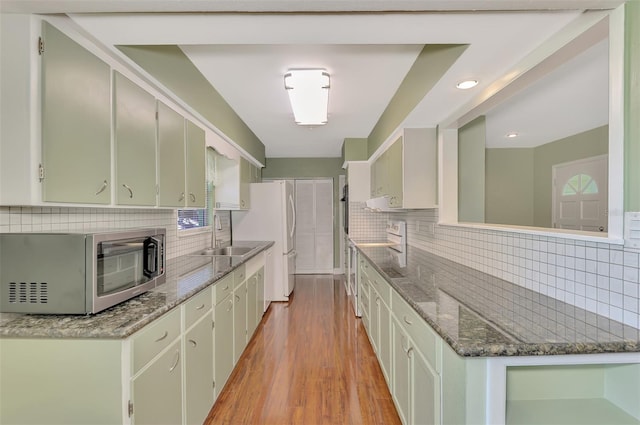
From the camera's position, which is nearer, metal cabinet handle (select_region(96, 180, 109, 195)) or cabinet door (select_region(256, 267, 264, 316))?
metal cabinet handle (select_region(96, 180, 109, 195))

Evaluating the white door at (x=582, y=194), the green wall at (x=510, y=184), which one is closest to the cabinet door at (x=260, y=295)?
the green wall at (x=510, y=184)

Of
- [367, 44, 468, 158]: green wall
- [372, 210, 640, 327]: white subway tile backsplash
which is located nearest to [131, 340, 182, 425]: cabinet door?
[372, 210, 640, 327]: white subway tile backsplash

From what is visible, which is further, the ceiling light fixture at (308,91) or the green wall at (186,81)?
the ceiling light fixture at (308,91)

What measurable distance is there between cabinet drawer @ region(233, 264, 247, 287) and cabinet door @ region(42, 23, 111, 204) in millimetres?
1204

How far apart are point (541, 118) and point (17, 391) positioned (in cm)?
493

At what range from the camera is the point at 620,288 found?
1.09 metres

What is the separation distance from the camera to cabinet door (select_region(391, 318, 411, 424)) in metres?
1.60

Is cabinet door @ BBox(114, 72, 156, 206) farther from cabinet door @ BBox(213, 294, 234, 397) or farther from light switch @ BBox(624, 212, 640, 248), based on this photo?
light switch @ BBox(624, 212, 640, 248)

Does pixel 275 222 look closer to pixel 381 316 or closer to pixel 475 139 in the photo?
pixel 381 316

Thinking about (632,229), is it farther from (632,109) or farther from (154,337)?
(154,337)

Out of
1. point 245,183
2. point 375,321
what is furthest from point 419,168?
point 245,183

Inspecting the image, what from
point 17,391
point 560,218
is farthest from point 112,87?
point 560,218

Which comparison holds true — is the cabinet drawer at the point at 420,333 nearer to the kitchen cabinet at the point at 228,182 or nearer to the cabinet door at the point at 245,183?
the kitchen cabinet at the point at 228,182

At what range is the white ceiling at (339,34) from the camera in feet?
3.76
